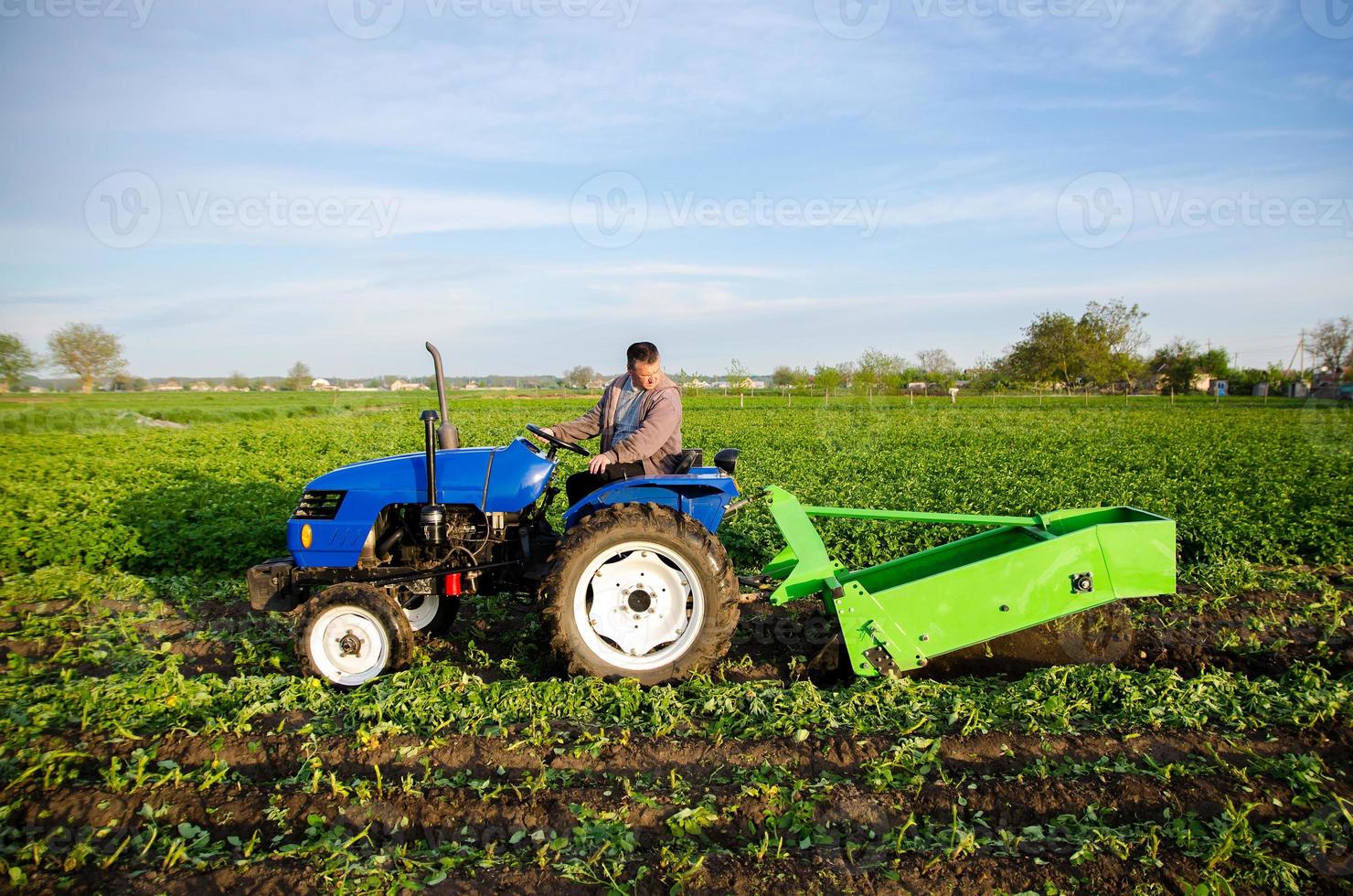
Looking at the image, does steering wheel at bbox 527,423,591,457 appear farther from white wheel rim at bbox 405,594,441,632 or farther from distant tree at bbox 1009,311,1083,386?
distant tree at bbox 1009,311,1083,386

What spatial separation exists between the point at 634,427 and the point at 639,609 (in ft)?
3.68

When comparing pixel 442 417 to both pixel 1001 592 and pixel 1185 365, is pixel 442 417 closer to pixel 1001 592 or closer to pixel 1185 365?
pixel 1001 592

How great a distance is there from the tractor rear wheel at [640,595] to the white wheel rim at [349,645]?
1.06 metres

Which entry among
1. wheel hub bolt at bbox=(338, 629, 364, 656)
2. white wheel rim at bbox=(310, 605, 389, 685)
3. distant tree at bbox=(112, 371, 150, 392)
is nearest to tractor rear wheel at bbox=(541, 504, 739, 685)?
white wheel rim at bbox=(310, 605, 389, 685)

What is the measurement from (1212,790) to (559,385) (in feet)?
263

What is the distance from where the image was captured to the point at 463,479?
4.65m

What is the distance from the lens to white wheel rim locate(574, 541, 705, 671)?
14.4 feet

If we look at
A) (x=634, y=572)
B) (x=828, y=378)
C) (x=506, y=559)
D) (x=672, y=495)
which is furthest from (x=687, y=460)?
(x=828, y=378)

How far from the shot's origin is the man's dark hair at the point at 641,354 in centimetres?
486

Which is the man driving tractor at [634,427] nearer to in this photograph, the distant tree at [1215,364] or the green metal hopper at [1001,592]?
the green metal hopper at [1001,592]

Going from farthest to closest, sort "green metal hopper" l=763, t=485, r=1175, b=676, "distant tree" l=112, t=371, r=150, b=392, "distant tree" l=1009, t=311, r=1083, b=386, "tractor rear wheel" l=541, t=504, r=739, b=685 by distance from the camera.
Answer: "distant tree" l=1009, t=311, r=1083, b=386 < "distant tree" l=112, t=371, r=150, b=392 < "tractor rear wheel" l=541, t=504, r=739, b=685 < "green metal hopper" l=763, t=485, r=1175, b=676

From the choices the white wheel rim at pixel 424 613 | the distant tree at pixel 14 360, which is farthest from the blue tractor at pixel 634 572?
the distant tree at pixel 14 360

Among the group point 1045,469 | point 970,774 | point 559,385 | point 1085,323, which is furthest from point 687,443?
point 559,385

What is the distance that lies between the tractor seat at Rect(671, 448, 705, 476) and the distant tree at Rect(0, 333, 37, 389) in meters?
24.0
